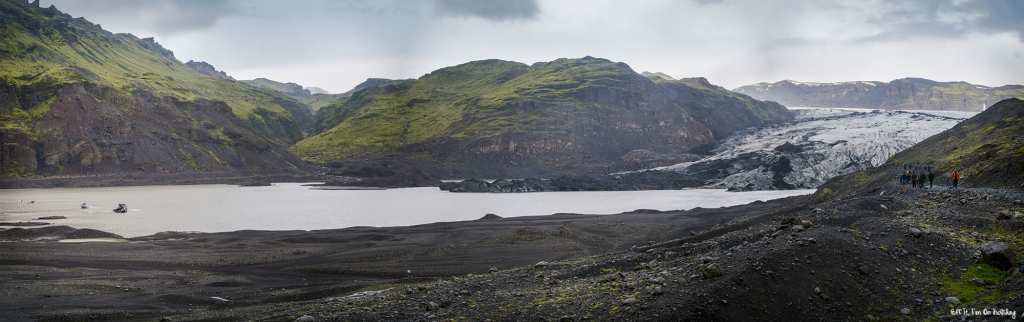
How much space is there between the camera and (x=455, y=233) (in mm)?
37125

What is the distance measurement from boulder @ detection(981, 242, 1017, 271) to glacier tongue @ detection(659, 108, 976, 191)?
76.4 meters

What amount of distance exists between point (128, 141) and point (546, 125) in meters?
82.3

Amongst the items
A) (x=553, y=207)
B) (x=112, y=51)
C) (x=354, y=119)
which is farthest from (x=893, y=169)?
(x=112, y=51)

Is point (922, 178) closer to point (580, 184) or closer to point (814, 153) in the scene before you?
point (580, 184)

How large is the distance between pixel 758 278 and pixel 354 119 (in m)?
181

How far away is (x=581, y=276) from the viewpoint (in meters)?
16.3

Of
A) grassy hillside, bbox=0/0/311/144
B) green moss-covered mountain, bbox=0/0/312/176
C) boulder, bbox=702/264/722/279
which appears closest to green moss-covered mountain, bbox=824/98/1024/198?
boulder, bbox=702/264/722/279

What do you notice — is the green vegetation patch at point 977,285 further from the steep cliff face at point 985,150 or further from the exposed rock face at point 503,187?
the exposed rock face at point 503,187

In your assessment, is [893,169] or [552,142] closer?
[893,169]

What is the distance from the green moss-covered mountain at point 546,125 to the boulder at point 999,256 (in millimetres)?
113653

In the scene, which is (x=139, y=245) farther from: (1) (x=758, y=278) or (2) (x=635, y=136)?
(2) (x=635, y=136)

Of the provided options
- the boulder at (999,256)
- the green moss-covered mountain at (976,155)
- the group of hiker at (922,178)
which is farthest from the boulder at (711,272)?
the group of hiker at (922,178)

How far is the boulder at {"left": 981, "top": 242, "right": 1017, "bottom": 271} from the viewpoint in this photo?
1182 centimetres

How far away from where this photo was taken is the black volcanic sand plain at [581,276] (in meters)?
11.0
